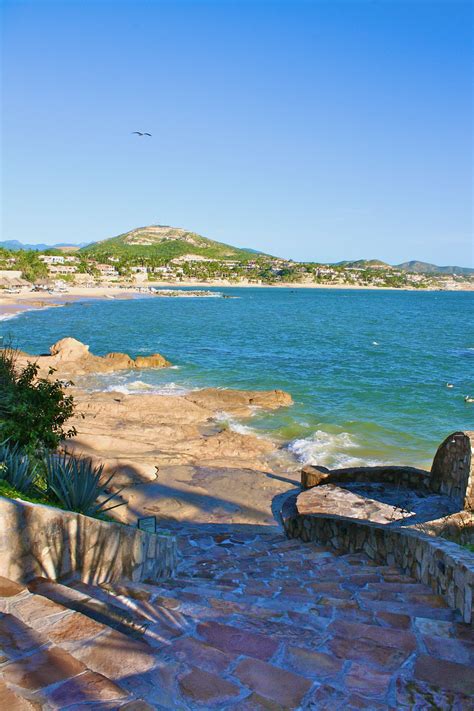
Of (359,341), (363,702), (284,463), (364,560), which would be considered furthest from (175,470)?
(359,341)

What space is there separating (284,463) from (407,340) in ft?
138

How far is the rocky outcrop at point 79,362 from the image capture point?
29781 mm

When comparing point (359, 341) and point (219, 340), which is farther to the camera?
point (359, 341)

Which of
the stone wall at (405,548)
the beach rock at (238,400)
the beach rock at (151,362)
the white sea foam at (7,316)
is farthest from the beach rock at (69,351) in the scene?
the white sea foam at (7,316)

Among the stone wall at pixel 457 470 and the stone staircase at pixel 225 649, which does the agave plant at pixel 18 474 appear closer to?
the stone staircase at pixel 225 649

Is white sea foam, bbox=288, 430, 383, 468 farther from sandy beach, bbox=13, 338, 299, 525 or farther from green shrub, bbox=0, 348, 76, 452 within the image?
green shrub, bbox=0, 348, 76, 452

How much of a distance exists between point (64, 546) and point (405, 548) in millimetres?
3886

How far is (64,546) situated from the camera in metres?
4.22

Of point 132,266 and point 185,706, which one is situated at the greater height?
point 132,266

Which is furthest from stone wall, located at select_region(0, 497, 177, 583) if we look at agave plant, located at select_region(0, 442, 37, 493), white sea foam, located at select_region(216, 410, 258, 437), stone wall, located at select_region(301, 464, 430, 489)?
white sea foam, located at select_region(216, 410, 258, 437)

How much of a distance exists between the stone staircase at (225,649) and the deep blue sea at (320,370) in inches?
494

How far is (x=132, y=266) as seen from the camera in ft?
572

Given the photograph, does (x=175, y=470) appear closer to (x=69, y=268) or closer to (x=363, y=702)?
(x=363, y=702)

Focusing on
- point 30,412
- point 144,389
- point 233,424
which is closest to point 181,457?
point 233,424
